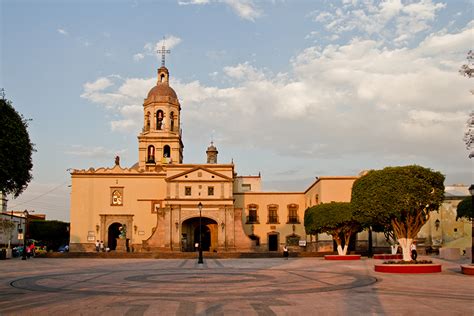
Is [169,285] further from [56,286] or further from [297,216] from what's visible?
[297,216]

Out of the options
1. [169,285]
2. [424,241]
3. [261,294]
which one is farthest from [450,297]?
[424,241]

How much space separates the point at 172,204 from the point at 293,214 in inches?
631

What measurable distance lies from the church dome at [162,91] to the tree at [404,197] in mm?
46773

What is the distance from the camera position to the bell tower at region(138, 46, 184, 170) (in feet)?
226

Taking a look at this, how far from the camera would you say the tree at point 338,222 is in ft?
133

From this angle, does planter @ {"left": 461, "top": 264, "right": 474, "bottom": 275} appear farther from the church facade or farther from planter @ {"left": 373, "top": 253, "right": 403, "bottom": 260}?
the church facade

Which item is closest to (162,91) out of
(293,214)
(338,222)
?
(293,214)

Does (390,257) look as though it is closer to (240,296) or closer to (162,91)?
(240,296)

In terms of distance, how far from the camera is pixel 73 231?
62.0 m

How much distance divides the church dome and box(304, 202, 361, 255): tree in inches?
1310

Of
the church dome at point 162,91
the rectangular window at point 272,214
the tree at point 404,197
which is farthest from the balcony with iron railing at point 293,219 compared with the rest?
the tree at point 404,197

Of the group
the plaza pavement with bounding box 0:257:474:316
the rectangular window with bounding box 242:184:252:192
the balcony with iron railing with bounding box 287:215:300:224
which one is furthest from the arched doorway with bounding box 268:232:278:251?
the plaza pavement with bounding box 0:257:474:316

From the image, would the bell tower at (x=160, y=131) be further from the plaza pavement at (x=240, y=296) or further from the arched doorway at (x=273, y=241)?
the plaza pavement at (x=240, y=296)

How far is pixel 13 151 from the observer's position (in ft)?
55.0
